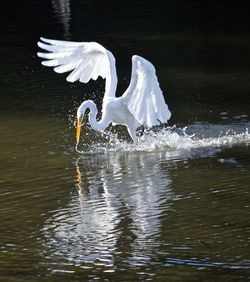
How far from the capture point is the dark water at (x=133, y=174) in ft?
22.7

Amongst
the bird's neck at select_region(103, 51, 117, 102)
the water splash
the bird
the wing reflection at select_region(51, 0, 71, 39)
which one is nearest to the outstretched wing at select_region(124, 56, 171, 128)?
the bird

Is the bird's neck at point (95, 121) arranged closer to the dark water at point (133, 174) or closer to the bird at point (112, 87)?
the bird at point (112, 87)

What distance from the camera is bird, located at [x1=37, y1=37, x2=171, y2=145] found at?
908 cm

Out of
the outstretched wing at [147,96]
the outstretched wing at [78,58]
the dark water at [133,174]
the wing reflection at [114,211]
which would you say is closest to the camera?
the dark water at [133,174]

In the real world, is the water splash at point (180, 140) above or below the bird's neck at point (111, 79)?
below

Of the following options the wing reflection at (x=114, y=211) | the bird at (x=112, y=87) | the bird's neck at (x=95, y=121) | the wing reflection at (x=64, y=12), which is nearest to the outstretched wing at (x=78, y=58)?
the bird at (x=112, y=87)

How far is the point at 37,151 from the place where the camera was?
10.1 m

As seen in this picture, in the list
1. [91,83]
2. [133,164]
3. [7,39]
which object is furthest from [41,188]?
[7,39]

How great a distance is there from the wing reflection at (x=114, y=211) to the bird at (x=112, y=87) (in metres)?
0.42

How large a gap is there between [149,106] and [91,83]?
4284mm

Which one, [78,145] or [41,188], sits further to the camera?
[78,145]

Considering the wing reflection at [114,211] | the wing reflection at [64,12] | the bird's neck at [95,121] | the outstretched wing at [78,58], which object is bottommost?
the wing reflection at [114,211]

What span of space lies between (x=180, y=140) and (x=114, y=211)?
234cm

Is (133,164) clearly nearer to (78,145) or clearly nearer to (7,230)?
(78,145)
